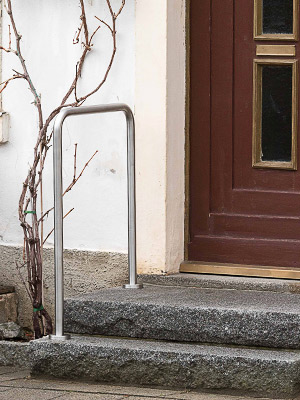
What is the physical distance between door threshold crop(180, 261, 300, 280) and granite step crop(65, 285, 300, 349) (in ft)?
0.65

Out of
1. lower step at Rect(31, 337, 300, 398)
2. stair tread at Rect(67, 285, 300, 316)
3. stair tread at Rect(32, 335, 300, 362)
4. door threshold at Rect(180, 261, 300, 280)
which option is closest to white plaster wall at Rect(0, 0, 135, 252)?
door threshold at Rect(180, 261, 300, 280)

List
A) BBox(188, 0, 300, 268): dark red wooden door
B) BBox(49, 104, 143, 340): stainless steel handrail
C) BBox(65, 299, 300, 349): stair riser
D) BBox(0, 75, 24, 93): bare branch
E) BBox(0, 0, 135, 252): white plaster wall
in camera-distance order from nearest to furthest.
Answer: BBox(65, 299, 300, 349): stair riser
BBox(49, 104, 143, 340): stainless steel handrail
BBox(188, 0, 300, 268): dark red wooden door
BBox(0, 0, 135, 252): white plaster wall
BBox(0, 75, 24, 93): bare branch

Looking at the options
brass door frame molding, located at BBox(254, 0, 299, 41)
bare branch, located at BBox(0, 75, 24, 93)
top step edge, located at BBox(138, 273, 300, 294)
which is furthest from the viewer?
bare branch, located at BBox(0, 75, 24, 93)

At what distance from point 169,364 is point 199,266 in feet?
4.06

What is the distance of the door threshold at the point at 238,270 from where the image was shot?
6.44m

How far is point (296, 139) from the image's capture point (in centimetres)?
650

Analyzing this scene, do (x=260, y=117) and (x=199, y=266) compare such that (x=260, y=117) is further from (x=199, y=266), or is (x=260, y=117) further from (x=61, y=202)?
(x=61, y=202)

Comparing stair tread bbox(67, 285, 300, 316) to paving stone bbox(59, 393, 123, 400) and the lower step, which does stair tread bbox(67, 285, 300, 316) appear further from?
paving stone bbox(59, 393, 123, 400)

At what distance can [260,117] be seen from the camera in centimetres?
659

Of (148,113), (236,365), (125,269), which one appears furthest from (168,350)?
(148,113)

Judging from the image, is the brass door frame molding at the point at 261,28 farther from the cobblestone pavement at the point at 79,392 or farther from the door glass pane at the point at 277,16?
the cobblestone pavement at the point at 79,392

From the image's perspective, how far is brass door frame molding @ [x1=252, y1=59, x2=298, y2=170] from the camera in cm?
646

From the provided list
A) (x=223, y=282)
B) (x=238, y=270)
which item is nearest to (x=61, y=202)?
(x=223, y=282)

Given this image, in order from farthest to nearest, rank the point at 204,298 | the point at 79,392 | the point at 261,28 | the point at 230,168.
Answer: the point at 230,168
the point at 261,28
the point at 204,298
the point at 79,392
